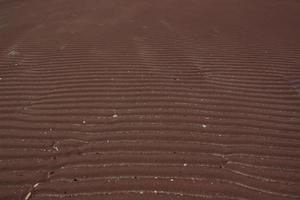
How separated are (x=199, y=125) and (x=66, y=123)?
156cm

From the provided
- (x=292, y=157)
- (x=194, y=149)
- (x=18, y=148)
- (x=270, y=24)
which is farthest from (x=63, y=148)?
(x=270, y=24)

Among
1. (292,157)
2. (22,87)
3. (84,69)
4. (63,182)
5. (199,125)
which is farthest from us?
(84,69)

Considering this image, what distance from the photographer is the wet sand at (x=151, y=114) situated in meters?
2.98

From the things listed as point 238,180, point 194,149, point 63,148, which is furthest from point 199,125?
point 63,148

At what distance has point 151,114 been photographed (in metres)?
3.97

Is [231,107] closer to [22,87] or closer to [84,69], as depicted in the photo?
[84,69]

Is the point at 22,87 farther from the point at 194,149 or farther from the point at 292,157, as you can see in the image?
the point at 292,157

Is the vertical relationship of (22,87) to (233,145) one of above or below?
below

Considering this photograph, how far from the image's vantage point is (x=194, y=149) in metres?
3.38

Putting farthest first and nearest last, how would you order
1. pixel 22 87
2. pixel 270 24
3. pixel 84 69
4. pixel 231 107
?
pixel 270 24 → pixel 84 69 → pixel 22 87 → pixel 231 107

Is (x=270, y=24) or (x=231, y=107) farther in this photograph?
(x=270, y=24)

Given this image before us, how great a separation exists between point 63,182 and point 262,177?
1843 millimetres

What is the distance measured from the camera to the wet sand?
2980 millimetres

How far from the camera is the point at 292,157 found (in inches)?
131
